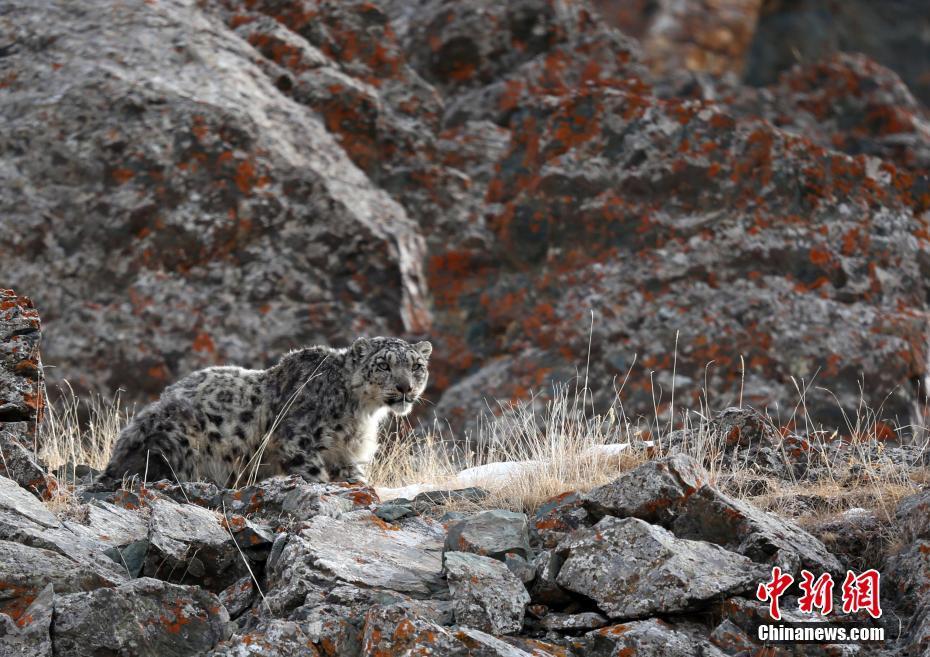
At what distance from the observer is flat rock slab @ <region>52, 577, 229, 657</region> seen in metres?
5.35

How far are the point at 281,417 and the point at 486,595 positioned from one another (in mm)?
4461

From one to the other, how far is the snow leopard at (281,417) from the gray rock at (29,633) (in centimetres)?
385

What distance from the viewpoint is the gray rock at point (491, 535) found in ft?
22.1

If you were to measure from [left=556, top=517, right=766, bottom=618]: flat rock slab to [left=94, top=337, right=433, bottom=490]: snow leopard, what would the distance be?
152 inches

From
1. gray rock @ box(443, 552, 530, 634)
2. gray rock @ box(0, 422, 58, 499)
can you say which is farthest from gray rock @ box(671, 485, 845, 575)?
gray rock @ box(0, 422, 58, 499)

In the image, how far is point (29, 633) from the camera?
5.32m

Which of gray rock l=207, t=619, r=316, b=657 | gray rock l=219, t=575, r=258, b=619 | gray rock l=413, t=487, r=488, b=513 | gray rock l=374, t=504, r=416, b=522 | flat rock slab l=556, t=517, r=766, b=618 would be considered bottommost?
gray rock l=413, t=487, r=488, b=513

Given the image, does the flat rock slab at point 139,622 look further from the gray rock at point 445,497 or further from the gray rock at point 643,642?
the gray rock at point 445,497

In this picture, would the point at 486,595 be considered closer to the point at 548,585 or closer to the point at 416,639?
the point at 548,585

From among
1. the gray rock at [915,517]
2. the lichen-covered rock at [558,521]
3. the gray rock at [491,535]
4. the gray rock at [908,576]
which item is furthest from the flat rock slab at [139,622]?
the gray rock at [915,517]

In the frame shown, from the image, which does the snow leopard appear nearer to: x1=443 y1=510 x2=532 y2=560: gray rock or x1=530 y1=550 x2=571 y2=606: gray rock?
x1=443 y1=510 x2=532 y2=560: gray rock

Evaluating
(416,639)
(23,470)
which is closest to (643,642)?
(416,639)

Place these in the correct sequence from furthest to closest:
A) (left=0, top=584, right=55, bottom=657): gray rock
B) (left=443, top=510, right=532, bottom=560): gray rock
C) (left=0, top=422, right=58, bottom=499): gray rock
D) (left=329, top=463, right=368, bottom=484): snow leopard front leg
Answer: (left=329, top=463, right=368, bottom=484): snow leopard front leg, (left=0, top=422, right=58, bottom=499): gray rock, (left=443, top=510, right=532, bottom=560): gray rock, (left=0, top=584, right=55, bottom=657): gray rock

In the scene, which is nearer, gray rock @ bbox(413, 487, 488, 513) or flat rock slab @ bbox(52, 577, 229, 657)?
flat rock slab @ bbox(52, 577, 229, 657)
